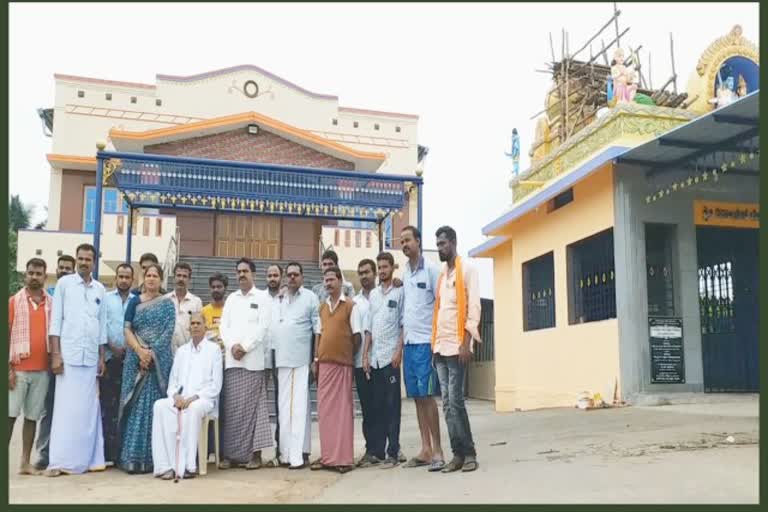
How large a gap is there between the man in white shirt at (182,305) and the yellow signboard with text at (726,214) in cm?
665

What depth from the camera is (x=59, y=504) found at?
13.7 feet

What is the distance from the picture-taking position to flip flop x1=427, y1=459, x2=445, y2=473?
5.11 metres

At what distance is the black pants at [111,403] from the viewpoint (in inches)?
230

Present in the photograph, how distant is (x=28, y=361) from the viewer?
5.52m

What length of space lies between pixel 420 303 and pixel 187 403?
74.7 inches

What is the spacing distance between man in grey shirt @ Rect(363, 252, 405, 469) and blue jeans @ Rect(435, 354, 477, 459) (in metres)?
0.60

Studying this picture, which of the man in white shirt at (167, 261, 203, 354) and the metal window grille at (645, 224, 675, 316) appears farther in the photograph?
the metal window grille at (645, 224, 675, 316)

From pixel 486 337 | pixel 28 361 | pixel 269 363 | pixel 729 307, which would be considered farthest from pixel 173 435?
pixel 486 337

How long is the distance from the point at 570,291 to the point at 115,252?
10.3 metres

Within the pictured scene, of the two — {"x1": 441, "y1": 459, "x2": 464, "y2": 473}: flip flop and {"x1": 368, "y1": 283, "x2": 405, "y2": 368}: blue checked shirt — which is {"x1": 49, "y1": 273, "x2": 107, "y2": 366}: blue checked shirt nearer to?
{"x1": 368, "y1": 283, "x2": 405, "y2": 368}: blue checked shirt

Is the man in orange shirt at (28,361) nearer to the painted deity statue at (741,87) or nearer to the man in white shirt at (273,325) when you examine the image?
the man in white shirt at (273,325)

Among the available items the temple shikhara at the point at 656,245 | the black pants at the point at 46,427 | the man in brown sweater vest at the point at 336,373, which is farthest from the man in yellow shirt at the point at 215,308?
the temple shikhara at the point at 656,245

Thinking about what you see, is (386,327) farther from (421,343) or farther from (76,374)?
(76,374)

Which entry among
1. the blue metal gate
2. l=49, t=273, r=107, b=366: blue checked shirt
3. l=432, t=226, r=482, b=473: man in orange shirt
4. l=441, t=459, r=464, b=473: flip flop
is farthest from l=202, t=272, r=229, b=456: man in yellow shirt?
the blue metal gate
